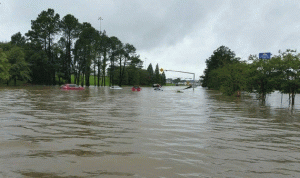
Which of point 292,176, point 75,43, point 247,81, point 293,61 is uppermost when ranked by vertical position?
point 75,43

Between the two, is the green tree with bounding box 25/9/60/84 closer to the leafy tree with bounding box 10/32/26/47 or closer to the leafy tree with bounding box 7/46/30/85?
the leafy tree with bounding box 7/46/30/85

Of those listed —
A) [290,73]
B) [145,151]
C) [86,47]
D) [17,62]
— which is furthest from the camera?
[86,47]

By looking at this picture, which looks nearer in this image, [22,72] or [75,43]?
[22,72]

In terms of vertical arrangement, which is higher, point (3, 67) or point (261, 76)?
point (3, 67)

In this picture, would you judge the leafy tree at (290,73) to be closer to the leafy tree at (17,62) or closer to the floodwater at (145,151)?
the floodwater at (145,151)

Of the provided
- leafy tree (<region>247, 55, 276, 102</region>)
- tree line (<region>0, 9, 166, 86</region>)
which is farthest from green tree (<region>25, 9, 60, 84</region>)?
leafy tree (<region>247, 55, 276, 102</region>)

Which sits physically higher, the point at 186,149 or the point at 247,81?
the point at 247,81

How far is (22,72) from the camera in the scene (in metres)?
69.2

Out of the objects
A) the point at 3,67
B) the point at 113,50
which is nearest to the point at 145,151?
the point at 3,67

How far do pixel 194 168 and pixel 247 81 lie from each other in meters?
23.7

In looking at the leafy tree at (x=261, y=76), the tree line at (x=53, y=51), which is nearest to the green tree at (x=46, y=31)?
the tree line at (x=53, y=51)

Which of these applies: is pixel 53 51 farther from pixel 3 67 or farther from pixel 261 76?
pixel 261 76

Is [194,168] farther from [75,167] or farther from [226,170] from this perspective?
[75,167]

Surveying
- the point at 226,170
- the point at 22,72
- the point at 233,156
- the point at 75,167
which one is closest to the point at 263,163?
the point at 233,156
